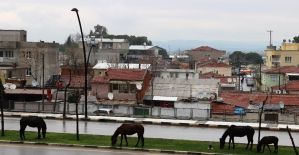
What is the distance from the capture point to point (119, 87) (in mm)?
61469

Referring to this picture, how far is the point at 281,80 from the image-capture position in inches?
3693

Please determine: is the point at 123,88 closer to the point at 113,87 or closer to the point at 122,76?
the point at 113,87

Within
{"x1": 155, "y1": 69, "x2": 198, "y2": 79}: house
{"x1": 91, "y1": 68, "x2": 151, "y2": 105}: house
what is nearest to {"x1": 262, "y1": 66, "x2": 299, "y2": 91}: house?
{"x1": 155, "y1": 69, "x2": 198, "y2": 79}: house

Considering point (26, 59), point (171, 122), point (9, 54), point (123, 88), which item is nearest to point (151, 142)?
point (171, 122)

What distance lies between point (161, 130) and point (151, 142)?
7065mm

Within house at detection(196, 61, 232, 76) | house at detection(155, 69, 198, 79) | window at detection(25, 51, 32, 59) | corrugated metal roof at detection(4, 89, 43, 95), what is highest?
window at detection(25, 51, 32, 59)

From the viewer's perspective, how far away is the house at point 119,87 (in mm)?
60719

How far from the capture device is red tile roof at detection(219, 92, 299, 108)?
58062mm

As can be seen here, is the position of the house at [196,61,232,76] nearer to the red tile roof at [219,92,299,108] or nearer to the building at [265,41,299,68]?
the building at [265,41,299,68]

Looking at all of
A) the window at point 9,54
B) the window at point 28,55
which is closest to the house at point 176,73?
the window at point 28,55

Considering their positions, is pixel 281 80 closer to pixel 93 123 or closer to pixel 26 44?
pixel 26 44

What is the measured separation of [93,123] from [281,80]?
57804 millimetres

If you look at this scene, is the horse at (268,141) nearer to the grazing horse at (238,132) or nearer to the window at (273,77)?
the grazing horse at (238,132)

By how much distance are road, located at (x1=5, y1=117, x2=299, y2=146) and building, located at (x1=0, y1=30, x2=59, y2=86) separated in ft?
104
